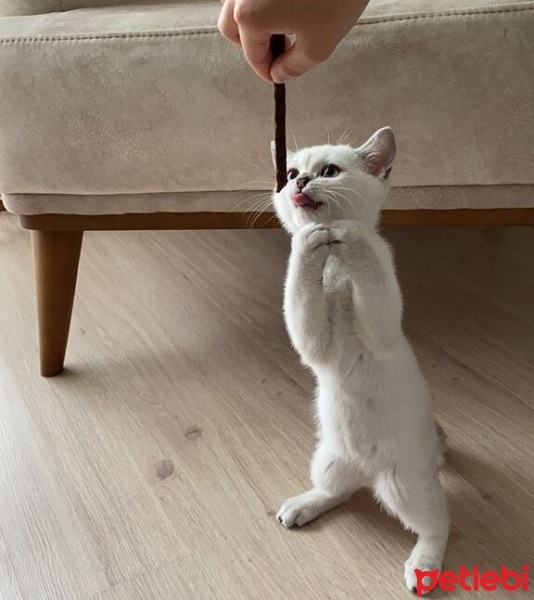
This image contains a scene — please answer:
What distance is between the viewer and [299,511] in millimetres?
934

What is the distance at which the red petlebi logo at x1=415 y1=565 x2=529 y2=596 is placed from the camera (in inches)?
32.8

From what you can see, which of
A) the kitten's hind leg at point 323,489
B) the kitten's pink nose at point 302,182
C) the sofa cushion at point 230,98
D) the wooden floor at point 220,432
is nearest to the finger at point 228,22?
the kitten's pink nose at point 302,182

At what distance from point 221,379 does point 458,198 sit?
1.67 feet

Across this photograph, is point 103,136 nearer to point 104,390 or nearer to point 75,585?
point 104,390

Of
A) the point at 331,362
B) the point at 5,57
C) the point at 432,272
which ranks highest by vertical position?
the point at 5,57

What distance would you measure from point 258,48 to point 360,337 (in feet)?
1.07

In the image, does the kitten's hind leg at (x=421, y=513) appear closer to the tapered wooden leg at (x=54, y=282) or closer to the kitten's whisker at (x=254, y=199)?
the kitten's whisker at (x=254, y=199)

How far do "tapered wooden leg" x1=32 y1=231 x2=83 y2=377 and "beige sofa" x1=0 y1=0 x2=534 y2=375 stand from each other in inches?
2.5

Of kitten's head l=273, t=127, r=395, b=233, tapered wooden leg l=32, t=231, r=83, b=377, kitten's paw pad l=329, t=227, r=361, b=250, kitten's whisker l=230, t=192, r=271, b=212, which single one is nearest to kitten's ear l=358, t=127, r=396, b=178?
kitten's head l=273, t=127, r=395, b=233

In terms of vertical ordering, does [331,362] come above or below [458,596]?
above

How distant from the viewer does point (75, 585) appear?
886 millimetres

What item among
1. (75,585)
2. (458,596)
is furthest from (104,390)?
(458,596)

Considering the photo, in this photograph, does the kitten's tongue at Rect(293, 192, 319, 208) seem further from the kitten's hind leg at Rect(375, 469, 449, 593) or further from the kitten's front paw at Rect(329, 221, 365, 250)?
the kitten's hind leg at Rect(375, 469, 449, 593)

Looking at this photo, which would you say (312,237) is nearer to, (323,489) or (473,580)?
(323,489)
